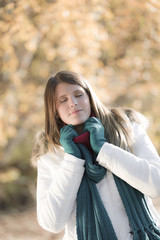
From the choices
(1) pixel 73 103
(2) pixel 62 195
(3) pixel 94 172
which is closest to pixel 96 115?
(1) pixel 73 103

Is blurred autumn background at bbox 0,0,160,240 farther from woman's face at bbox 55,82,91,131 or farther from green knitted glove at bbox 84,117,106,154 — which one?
green knitted glove at bbox 84,117,106,154

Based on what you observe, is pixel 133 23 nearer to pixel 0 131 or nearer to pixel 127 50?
pixel 127 50

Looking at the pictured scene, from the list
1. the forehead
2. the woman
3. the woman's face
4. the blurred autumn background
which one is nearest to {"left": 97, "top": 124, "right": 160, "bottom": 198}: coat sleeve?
the woman

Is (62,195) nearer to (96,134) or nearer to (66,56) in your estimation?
(96,134)

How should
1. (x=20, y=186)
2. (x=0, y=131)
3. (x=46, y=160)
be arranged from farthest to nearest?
(x=20, y=186), (x=0, y=131), (x=46, y=160)

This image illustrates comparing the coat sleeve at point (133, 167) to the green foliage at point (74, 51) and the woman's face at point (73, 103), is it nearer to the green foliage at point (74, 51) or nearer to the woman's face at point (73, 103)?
the woman's face at point (73, 103)

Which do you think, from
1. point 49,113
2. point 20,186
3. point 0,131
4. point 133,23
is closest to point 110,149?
point 49,113

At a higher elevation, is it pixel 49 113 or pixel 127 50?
pixel 127 50

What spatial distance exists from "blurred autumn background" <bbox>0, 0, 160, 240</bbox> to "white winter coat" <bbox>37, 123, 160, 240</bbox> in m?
1.72

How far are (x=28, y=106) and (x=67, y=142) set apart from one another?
3.28m

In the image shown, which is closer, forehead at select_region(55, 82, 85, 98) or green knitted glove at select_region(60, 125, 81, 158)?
green knitted glove at select_region(60, 125, 81, 158)

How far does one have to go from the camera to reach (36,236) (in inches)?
197

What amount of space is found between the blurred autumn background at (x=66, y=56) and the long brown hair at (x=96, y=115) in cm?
121

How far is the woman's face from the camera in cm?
162
